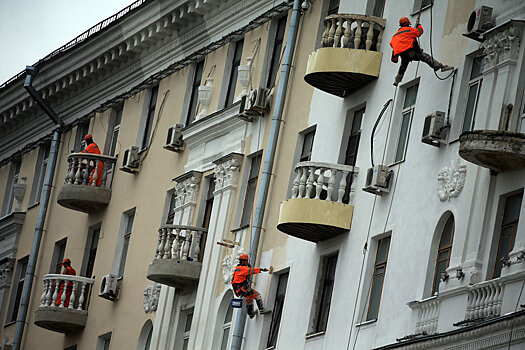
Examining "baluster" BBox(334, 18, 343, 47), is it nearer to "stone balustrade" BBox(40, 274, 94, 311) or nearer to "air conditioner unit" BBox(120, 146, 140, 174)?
"air conditioner unit" BBox(120, 146, 140, 174)

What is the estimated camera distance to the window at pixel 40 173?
1825 inches

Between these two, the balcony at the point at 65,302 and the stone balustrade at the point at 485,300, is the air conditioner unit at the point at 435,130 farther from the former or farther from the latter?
the balcony at the point at 65,302

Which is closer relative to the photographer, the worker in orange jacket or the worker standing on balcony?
the worker standing on balcony

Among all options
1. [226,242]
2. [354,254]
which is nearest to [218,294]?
[226,242]

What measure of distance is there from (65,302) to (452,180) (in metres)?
16.1

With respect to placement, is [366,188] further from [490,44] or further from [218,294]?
[218,294]

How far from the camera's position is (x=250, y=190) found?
34219 mm

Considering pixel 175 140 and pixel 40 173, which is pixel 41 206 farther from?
pixel 175 140

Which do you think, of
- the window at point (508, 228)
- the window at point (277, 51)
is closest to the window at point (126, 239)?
the window at point (277, 51)

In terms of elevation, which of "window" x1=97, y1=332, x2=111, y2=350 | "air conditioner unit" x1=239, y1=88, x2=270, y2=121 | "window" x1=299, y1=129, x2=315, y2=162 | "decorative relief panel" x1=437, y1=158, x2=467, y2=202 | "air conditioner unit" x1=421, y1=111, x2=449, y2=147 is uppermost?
"air conditioner unit" x1=239, y1=88, x2=270, y2=121

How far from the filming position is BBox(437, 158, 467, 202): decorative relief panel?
2633 cm

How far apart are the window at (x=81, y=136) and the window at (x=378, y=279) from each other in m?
16.9

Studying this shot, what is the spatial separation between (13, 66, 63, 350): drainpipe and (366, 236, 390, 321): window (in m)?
17.1

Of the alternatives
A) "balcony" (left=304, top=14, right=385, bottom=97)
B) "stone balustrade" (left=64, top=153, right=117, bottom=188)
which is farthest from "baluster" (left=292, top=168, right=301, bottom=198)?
"stone balustrade" (left=64, top=153, right=117, bottom=188)
